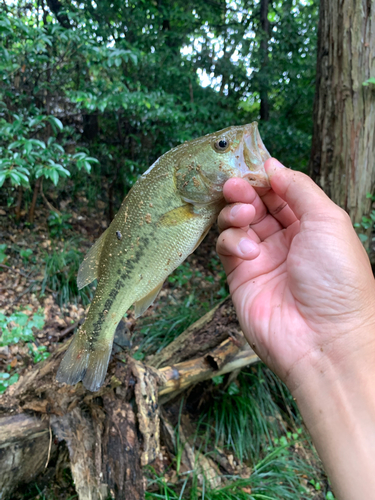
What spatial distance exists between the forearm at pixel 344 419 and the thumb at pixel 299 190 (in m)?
0.75

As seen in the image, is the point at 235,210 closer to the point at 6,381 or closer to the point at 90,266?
the point at 90,266

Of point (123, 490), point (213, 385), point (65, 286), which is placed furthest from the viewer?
point (65, 286)

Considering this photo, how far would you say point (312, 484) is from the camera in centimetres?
321

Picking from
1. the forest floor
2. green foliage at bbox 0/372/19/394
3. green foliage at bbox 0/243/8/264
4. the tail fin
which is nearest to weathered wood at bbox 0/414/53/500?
the forest floor

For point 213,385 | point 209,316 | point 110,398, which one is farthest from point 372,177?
point 110,398

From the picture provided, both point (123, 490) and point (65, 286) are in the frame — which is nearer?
point (123, 490)

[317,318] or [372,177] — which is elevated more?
[372,177]

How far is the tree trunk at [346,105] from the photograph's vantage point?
3.32m

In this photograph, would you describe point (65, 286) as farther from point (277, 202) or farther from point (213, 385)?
point (277, 202)

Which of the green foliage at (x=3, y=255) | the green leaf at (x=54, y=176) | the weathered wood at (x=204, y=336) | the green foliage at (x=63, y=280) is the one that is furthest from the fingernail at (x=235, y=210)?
the green foliage at (x=3, y=255)

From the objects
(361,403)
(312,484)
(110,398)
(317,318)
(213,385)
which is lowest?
(312,484)

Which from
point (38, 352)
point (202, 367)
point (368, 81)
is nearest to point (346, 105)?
point (368, 81)

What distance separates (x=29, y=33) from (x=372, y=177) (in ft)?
12.9

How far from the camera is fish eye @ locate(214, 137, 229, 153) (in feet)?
5.25
